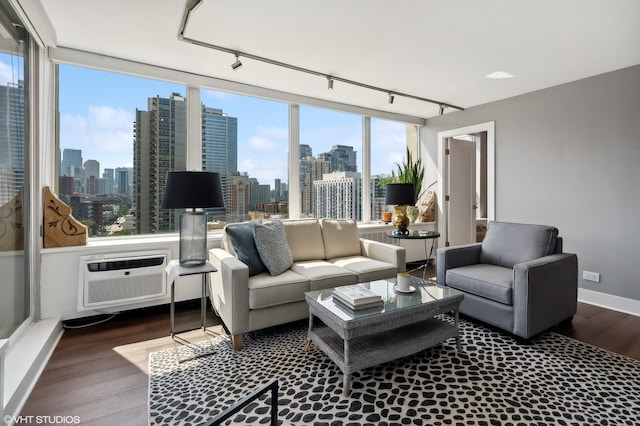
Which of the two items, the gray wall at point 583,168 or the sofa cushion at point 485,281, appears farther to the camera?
the gray wall at point 583,168

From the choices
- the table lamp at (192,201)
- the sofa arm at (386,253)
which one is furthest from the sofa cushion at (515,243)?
the table lamp at (192,201)

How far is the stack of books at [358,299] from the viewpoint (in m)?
1.95

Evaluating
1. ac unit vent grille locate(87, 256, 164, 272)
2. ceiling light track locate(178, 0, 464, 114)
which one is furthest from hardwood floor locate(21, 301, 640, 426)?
ceiling light track locate(178, 0, 464, 114)

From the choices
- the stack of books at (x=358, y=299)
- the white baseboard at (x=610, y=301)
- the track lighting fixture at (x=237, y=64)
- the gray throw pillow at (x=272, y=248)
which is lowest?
the white baseboard at (x=610, y=301)

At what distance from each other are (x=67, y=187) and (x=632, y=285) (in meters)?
5.69

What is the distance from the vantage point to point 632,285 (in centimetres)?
311

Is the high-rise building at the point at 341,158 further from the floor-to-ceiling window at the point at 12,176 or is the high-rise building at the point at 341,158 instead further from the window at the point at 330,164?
the floor-to-ceiling window at the point at 12,176

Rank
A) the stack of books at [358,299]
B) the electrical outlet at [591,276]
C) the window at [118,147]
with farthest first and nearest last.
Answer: the electrical outlet at [591,276]
the window at [118,147]
the stack of books at [358,299]

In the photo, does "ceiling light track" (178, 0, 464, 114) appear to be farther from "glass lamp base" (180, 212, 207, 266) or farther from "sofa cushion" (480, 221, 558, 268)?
"sofa cushion" (480, 221, 558, 268)

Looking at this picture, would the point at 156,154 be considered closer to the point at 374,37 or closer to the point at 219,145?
the point at 219,145

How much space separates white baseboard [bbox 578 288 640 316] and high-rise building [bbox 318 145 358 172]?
126 inches

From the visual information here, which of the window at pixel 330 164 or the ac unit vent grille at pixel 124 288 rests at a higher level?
the window at pixel 330 164

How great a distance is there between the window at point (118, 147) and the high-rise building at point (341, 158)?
1.99 m
